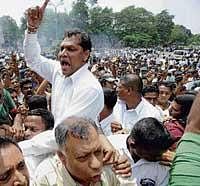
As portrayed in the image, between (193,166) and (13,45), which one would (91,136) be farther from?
(13,45)

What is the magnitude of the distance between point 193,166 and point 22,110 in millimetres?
3188

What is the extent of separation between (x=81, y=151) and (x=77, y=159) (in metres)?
0.04

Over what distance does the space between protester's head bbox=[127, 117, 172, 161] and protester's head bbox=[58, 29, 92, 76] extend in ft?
2.22

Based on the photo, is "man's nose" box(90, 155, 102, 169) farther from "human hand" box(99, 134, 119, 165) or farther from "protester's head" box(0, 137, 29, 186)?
"protester's head" box(0, 137, 29, 186)

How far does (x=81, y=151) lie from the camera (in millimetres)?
2006

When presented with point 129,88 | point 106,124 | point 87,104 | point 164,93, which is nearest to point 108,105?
point 106,124

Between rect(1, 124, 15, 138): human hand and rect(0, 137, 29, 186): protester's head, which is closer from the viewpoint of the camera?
rect(0, 137, 29, 186): protester's head

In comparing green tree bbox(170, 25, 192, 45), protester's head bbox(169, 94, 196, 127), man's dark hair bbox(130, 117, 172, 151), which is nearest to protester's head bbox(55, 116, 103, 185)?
man's dark hair bbox(130, 117, 172, 151)

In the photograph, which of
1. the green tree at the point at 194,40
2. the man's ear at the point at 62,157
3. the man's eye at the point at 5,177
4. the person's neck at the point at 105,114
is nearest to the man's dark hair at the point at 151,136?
the man's ear at the point at 62,157

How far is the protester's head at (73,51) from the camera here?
120 inches

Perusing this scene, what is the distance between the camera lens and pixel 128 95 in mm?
4484

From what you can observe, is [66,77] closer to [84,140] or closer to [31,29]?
[31,29]

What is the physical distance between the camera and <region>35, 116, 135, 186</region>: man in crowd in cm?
202

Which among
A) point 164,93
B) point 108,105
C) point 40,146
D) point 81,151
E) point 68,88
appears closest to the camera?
point 81,151
